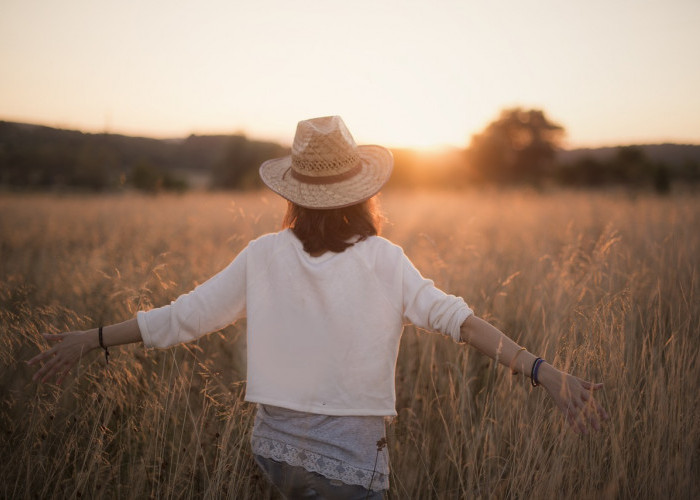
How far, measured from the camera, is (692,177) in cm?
2028

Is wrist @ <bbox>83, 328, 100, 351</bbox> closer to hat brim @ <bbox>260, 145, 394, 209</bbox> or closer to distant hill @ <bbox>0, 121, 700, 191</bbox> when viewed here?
hat brim @ <bbox>260, 145, 394, 209</bbox>

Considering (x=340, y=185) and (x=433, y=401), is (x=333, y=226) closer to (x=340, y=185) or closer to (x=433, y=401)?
(x=340, y=185)

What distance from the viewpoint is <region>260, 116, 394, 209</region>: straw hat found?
1.62m

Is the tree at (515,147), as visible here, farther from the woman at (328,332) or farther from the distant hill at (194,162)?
the woman at (328,332)

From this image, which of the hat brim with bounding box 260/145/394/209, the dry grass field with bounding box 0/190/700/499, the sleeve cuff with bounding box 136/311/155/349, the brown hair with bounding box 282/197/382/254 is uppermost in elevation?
the hat brim with bounding box 260/145/394/209

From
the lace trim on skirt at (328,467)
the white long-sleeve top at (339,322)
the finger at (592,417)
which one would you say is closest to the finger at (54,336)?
the white long-sleeve top at (339,322)

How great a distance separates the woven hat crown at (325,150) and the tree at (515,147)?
38.7 m

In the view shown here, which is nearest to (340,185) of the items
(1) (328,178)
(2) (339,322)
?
(1) (328,178)

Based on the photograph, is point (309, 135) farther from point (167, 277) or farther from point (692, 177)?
point (692, 177)

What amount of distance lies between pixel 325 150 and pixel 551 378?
105 cm

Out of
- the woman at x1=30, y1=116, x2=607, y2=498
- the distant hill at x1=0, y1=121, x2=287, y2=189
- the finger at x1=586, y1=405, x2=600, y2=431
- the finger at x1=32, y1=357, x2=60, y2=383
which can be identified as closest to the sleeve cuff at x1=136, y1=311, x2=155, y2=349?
the woman at x1=30, y1=116, x2=607, y2=498

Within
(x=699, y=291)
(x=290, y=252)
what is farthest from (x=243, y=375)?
(x=699, y=291)

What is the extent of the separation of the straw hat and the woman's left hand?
2.63 feet

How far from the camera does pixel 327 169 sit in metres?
1.68
